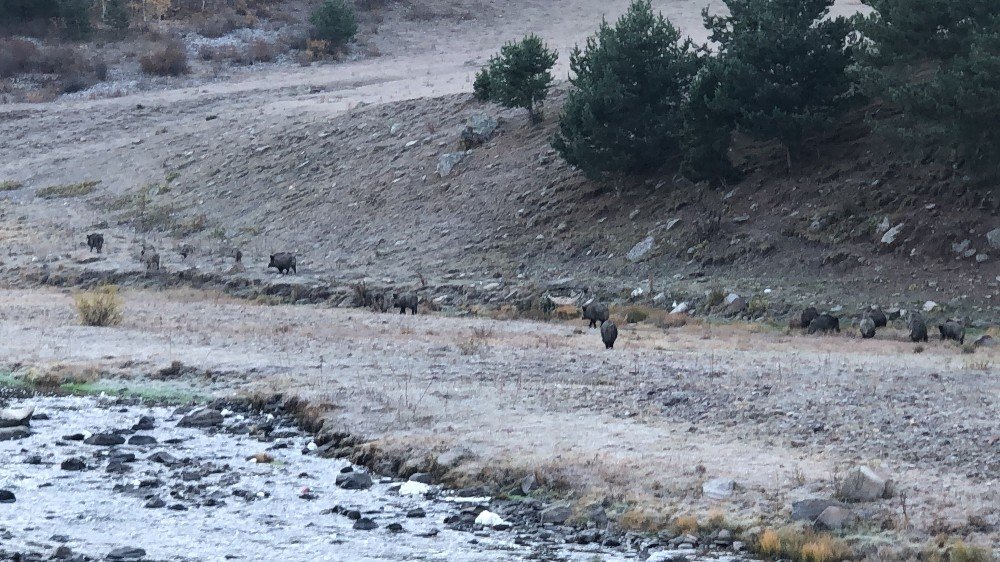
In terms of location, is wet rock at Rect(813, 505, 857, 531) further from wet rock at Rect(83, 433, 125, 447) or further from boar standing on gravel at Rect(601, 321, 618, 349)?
boar standing on gravel at Rect(601, 321, 618, 349)

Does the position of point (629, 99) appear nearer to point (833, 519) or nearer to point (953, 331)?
point (953, 331)

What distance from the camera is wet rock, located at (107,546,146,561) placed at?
39.1ft

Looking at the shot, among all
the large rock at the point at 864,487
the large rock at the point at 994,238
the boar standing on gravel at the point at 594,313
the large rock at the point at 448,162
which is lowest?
the large rock at the point at 864,487

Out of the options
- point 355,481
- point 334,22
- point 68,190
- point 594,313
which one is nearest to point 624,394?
point 355,481

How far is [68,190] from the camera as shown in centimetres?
5359

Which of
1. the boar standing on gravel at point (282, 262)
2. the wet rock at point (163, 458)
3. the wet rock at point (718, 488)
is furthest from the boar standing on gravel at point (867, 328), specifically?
the boar standing on gravel at point (282, 262)

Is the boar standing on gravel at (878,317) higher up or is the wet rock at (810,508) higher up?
→ the boar standing on gravel at (878,317)

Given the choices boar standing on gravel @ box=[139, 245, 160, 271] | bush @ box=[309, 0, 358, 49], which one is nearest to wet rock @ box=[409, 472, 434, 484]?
boar standing on gravel @ box=[139, 245, 160, 271]

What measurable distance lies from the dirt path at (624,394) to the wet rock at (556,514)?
0.53 m

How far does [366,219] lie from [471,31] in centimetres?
3901

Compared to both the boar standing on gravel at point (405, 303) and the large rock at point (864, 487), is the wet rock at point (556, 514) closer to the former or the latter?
the large rock at point (864, 487)

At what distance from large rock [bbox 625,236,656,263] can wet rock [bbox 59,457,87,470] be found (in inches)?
862

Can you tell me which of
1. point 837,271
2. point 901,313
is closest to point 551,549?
point 901,313

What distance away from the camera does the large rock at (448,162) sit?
4528 cm
